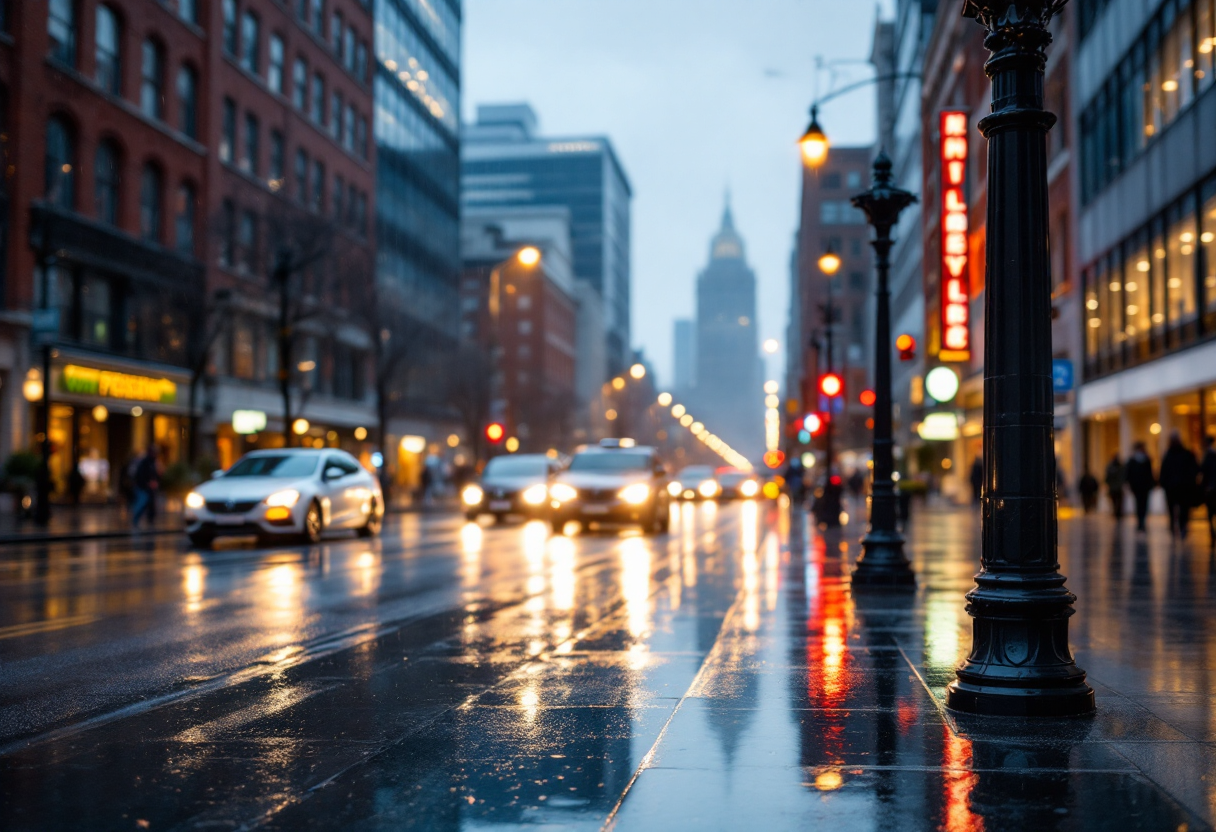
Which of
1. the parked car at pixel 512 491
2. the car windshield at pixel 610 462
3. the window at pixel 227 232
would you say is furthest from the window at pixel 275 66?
the car windshield at pixel 610 462

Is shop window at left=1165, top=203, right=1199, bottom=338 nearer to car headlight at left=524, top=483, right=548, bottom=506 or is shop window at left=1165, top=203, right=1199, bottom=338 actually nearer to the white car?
car headlight at left=524, top=483, right=548, bottom=506

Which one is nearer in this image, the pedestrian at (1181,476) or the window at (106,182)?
the pedestrian at (1181,476)

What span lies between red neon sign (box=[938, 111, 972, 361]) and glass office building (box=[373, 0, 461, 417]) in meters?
26.0

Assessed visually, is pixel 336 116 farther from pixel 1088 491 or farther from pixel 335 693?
pixel 335 693

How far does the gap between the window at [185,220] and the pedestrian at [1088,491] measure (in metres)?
28.8

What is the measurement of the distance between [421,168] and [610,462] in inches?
1883

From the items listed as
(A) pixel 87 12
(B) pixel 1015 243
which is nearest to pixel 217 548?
(B) pixel 1015 243

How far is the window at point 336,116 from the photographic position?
193ft

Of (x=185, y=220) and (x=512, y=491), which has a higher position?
(x=185, y=220)

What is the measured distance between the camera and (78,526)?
27.6 m

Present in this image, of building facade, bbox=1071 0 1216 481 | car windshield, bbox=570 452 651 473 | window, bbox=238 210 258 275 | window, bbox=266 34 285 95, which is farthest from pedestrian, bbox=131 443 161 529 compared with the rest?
window, bbox=266 34 285 95

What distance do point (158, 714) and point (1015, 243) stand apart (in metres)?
4.95

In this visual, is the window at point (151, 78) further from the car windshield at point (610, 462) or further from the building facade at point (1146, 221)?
the building facade at point (1146, 221)

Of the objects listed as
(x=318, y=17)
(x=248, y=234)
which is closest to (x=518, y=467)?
(x=248, y=234)
